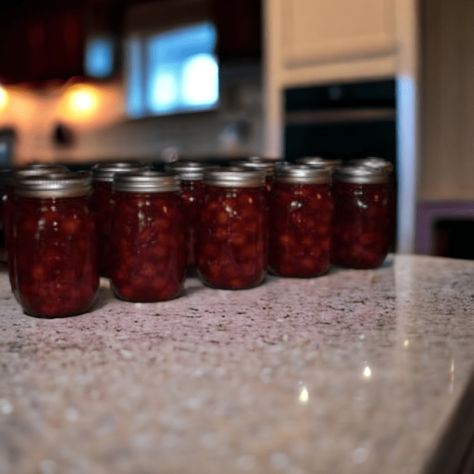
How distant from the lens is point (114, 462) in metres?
0.34

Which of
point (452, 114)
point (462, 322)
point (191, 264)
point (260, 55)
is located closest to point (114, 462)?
point (462, 322)

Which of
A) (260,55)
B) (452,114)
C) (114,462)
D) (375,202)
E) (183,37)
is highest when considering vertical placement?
(183,37)

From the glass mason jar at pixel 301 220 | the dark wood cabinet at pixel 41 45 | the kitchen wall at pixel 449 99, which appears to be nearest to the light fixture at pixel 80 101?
the dark wood cabinet at pixel 41 45

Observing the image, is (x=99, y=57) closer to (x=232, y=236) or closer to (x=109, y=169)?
(x=109, y=169)

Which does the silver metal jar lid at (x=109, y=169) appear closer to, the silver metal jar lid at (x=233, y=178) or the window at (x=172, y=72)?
the silver metal jar lid at (x=233, y=178)

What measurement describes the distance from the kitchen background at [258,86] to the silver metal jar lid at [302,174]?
4.18ft

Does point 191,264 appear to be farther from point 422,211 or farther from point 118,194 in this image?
point 422,211

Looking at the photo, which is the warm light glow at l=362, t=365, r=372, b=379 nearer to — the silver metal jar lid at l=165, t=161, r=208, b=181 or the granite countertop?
the granite countertop

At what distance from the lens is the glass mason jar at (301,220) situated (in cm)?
88

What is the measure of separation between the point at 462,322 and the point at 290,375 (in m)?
0.26

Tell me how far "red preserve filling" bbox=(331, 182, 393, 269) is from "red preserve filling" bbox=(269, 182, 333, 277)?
68 millimetres

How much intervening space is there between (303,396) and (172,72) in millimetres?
3344

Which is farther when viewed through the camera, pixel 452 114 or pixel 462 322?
pixel 452 114

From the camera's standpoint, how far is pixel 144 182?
0.72 metres
